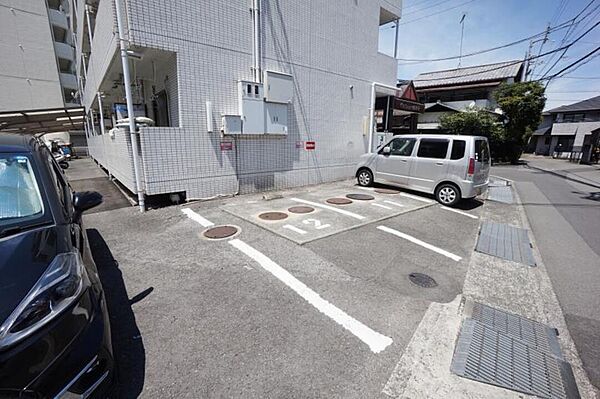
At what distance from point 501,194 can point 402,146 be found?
426cm

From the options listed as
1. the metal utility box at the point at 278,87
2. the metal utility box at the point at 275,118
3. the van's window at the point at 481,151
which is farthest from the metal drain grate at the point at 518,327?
the metal utility box at the point at 278,87

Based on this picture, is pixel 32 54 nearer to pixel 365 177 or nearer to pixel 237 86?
pixel 237 86

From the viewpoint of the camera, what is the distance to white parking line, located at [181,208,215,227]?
507cm

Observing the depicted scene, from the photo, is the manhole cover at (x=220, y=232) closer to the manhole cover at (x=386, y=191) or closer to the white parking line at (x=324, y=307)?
the white parking line at (x=324, y=307)

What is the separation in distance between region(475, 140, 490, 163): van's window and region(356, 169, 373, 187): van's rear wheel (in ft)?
9.64

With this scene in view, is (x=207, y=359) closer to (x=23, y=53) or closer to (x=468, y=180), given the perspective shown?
(x=468, y=180)

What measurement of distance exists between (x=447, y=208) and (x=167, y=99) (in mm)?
7663

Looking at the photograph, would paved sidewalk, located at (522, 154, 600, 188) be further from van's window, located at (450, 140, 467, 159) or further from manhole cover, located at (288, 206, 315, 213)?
manhole cover, located at (288, 206, 315, 213)

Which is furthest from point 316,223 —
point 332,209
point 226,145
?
point 226,145

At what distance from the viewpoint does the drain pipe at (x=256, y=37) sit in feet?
21.9

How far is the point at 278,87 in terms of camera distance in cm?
718

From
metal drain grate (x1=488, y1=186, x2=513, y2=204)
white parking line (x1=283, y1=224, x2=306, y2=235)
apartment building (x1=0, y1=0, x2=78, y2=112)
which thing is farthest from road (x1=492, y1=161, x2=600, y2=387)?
apartment building (x1=0, y1=0, x2=78, y2=112)

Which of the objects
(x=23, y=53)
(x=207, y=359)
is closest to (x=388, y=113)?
(x=207, y=359)

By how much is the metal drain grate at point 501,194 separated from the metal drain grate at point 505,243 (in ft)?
9.99
